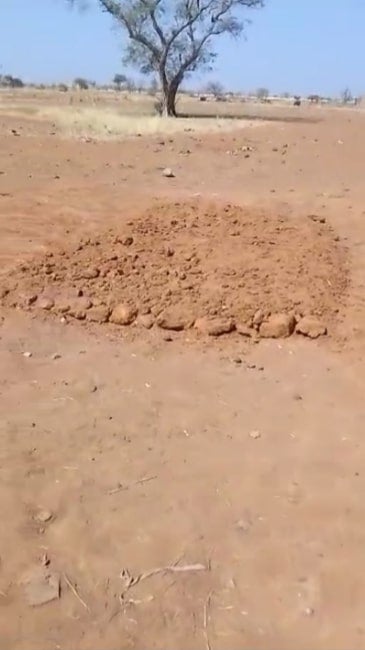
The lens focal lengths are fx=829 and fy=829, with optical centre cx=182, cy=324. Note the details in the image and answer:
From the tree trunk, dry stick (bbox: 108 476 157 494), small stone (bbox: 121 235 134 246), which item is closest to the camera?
dry stick (bbox: 108 476 157 494)

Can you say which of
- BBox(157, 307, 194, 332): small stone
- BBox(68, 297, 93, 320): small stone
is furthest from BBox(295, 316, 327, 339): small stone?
BBox(68, 297, 93, 320): small stone

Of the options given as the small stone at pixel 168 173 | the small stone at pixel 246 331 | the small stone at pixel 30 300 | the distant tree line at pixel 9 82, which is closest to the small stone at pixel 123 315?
the small stone at pixel 30 300

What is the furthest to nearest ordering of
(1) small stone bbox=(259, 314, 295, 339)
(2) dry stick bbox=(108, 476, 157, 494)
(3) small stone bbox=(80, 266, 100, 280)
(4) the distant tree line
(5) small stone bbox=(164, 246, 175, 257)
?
(4) the distant tree line
(5) small stone bbox=(164, 246, 175, 257)
(3) small stone bbox=(80, 266, 100, 280)
(1) small stone bbox=(259, 314, 295, 339)
(2) dry stick bbox=(108, 476, 157, 494)

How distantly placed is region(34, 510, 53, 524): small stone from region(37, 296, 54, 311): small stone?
252cm

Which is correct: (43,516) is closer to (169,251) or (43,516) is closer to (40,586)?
(40,586)

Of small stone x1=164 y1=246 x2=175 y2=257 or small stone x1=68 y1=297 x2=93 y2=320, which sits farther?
small stone x1=164 y1=246 x2=175 y2=257

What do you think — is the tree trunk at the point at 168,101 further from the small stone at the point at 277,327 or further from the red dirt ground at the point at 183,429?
the small stone at the point at 277,327

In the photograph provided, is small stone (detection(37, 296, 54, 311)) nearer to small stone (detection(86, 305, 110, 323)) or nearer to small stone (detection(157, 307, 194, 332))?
small stone (detection(86, 305, 110, 323))

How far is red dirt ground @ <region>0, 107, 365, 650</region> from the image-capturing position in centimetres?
313

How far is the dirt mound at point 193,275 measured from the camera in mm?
5855

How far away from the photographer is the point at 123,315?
5.79 metres

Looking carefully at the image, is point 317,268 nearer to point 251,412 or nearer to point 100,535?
point 251,412

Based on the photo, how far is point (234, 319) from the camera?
581 cm

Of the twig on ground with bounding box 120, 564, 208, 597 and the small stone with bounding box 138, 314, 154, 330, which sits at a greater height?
the twig on ground with bounding box 120, 564, 208, 597
